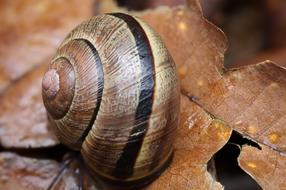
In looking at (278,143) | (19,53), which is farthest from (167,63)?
(19,53)

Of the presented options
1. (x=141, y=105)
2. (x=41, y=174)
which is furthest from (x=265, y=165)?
(x=41, y=174)

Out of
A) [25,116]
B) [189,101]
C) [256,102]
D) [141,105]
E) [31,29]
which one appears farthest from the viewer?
[31,29]

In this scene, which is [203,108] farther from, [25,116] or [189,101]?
[25,116]

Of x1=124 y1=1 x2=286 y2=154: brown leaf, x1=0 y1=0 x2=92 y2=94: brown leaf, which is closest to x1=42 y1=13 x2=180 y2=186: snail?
x1=124 y1=1 x2=286 y2=154: brown leaf

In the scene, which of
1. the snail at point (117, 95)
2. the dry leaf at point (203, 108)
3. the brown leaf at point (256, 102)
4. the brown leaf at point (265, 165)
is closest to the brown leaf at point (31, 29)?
the dry leaf at point (203, 108)

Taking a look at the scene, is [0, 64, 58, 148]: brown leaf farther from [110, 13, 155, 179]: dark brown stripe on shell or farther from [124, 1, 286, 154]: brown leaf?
[124, 1, 286, 154]: brown leaf

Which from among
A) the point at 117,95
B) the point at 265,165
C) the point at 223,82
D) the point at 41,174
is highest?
the point at 117,95

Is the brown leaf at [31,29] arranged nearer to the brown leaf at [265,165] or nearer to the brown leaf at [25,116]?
the brown leaf at [25,116]

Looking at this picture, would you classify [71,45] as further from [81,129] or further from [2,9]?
[2,9]
